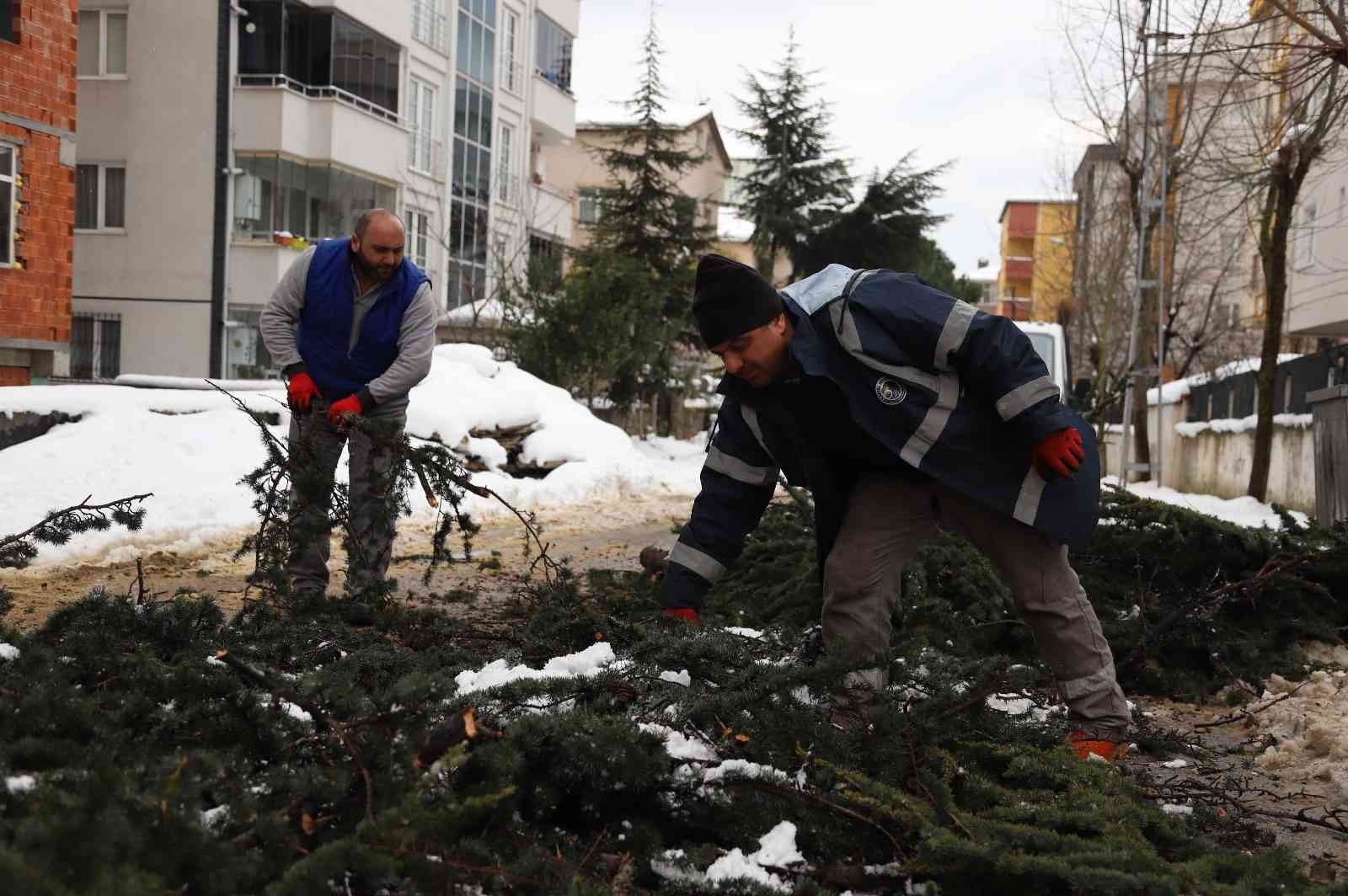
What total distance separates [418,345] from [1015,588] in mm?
3139

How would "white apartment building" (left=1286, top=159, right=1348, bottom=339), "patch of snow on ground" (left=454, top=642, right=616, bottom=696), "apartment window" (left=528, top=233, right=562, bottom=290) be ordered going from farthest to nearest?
"white apartment building" (left=1286, top=159, right=1348, bottom=339) < "apartment window" (left=528, top=233, right=562, bottom=290) < "patch of snow on ground" (left=454, top=642, right=616, bottom=696)

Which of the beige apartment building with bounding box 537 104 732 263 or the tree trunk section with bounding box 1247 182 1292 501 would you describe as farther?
the beige apartment building with bounding box 537 104 732 263

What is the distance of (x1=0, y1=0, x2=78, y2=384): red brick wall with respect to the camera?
15.0m

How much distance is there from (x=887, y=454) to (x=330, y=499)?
227 cm

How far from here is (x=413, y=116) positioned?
95.0ft

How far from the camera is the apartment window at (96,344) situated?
23.9 meters

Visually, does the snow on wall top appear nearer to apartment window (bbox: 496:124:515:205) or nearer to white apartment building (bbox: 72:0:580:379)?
white apartment building (bbox: 72:0:580:379)

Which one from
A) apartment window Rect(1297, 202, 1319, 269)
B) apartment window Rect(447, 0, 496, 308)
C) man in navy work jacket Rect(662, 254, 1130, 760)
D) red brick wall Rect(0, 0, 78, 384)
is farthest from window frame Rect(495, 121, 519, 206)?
man in navy work jacket Rect(662, 254, 1130, 760)

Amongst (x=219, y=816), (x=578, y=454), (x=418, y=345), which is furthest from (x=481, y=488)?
(x=578, y=454)

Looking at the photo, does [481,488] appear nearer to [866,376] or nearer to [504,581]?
[866,376]

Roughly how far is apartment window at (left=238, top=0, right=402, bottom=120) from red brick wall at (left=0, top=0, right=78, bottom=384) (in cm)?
829

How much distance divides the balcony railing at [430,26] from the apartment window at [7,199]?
48.3 ft

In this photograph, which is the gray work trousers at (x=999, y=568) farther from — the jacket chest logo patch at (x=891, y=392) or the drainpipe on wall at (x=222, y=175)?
the drainpipe on wall at (x=222, y=175)

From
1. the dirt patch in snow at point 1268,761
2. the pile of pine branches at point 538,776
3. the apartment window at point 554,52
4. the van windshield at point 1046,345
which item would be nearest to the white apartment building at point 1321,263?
the van windshield at point 1046,345
